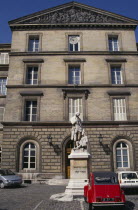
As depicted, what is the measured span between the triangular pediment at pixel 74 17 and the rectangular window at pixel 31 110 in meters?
9.74

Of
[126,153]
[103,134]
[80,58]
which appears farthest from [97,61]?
[126,153]

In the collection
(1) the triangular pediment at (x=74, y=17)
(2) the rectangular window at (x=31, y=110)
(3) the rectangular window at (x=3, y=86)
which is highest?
(1) the triangular pediment at (x=74, y=17)

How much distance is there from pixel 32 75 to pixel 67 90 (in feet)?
14.6

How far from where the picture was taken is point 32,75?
2475 cm

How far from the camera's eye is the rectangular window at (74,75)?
80.3 feet

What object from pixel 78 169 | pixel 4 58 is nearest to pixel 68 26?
pixel 4 58

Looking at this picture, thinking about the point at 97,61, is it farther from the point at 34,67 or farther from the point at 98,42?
the point at 34,67

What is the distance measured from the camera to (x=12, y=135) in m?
22.0

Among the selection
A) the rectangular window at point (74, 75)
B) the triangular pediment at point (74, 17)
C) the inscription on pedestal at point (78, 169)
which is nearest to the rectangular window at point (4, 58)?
the triangular pediment at point (74, 17)

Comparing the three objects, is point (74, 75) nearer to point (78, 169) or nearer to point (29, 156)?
Result: point (29, 156)

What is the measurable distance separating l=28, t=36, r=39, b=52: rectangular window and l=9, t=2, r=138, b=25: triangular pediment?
1.75 metres

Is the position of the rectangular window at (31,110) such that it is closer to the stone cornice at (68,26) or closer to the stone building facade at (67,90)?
the stone building facade at (67,90)

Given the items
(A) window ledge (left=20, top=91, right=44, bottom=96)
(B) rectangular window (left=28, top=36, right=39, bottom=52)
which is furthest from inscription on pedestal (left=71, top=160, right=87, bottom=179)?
(B) rectangular window (left=28, top=36, right=39, bottom=52)

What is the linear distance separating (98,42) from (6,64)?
11.0 meters
